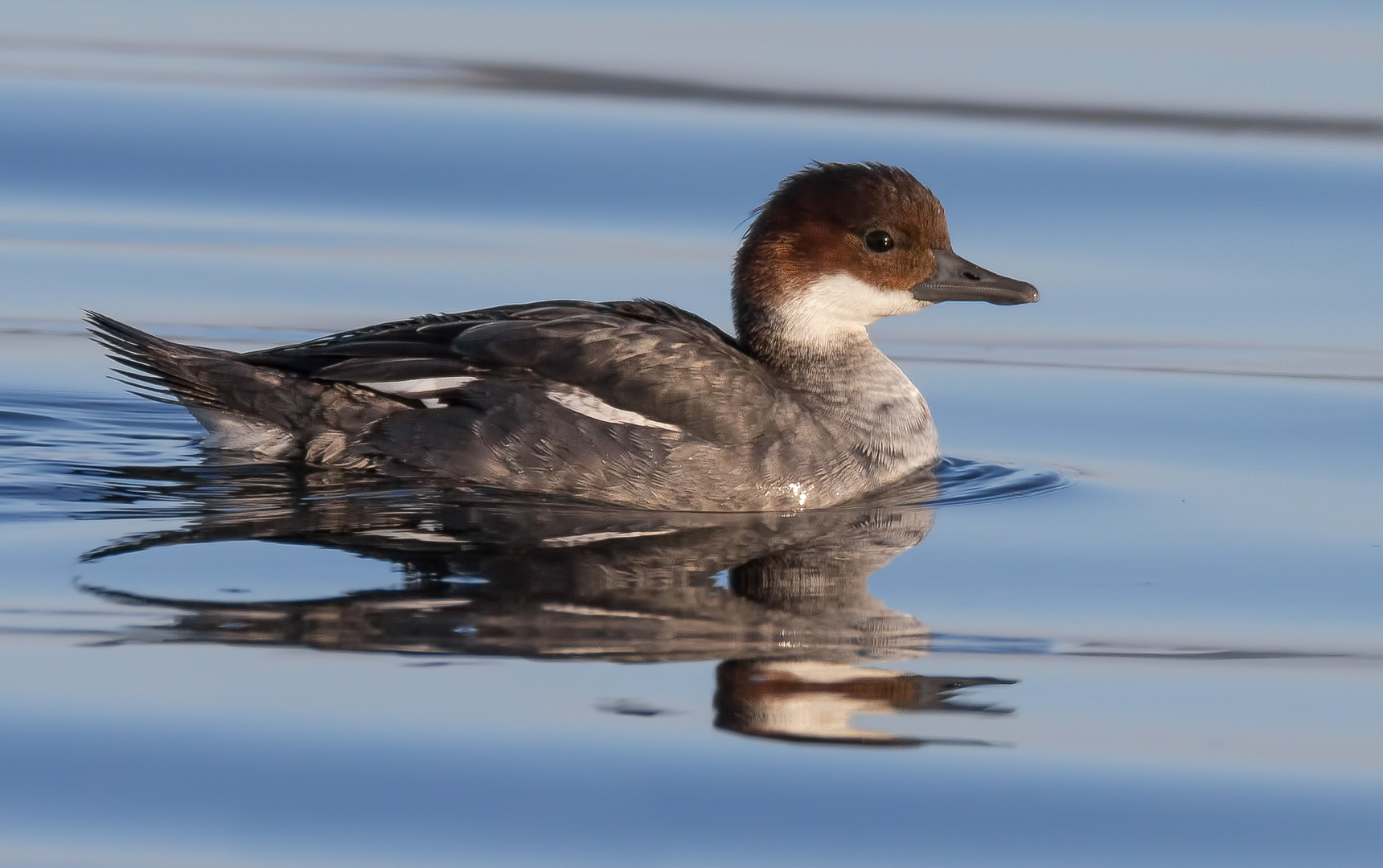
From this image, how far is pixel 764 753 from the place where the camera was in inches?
209

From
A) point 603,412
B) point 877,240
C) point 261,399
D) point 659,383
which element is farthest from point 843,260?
point 261,399

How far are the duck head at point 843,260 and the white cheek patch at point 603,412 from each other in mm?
889

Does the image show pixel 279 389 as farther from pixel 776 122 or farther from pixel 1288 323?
pixel 776 122

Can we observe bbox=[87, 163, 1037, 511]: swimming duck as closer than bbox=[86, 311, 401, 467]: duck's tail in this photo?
Yes

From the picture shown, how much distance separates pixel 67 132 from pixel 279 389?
260 inches

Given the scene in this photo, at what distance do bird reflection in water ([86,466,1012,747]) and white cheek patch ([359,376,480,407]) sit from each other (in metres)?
0.40

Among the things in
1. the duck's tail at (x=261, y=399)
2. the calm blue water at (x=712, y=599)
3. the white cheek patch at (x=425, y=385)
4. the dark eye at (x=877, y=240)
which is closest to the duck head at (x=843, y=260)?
the dark eye at (x=877, y=240)

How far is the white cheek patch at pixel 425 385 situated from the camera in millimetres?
8031

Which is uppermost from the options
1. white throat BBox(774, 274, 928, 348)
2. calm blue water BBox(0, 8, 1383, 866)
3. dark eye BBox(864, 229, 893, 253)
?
dark eye BBox(864, 229, 893, 253)

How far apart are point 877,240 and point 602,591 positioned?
261 centimetres

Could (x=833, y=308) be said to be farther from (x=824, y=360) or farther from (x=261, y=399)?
(x=261, y=399)

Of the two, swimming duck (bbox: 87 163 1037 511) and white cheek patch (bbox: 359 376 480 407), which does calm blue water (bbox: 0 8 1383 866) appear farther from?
white cheek patch (bbox: 359 376 480 407)

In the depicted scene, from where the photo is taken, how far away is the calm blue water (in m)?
4.96

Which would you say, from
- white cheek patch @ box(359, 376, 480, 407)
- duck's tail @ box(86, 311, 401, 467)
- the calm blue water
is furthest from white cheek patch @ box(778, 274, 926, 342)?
duck's tail @ box(86, 311, 401, 467)
